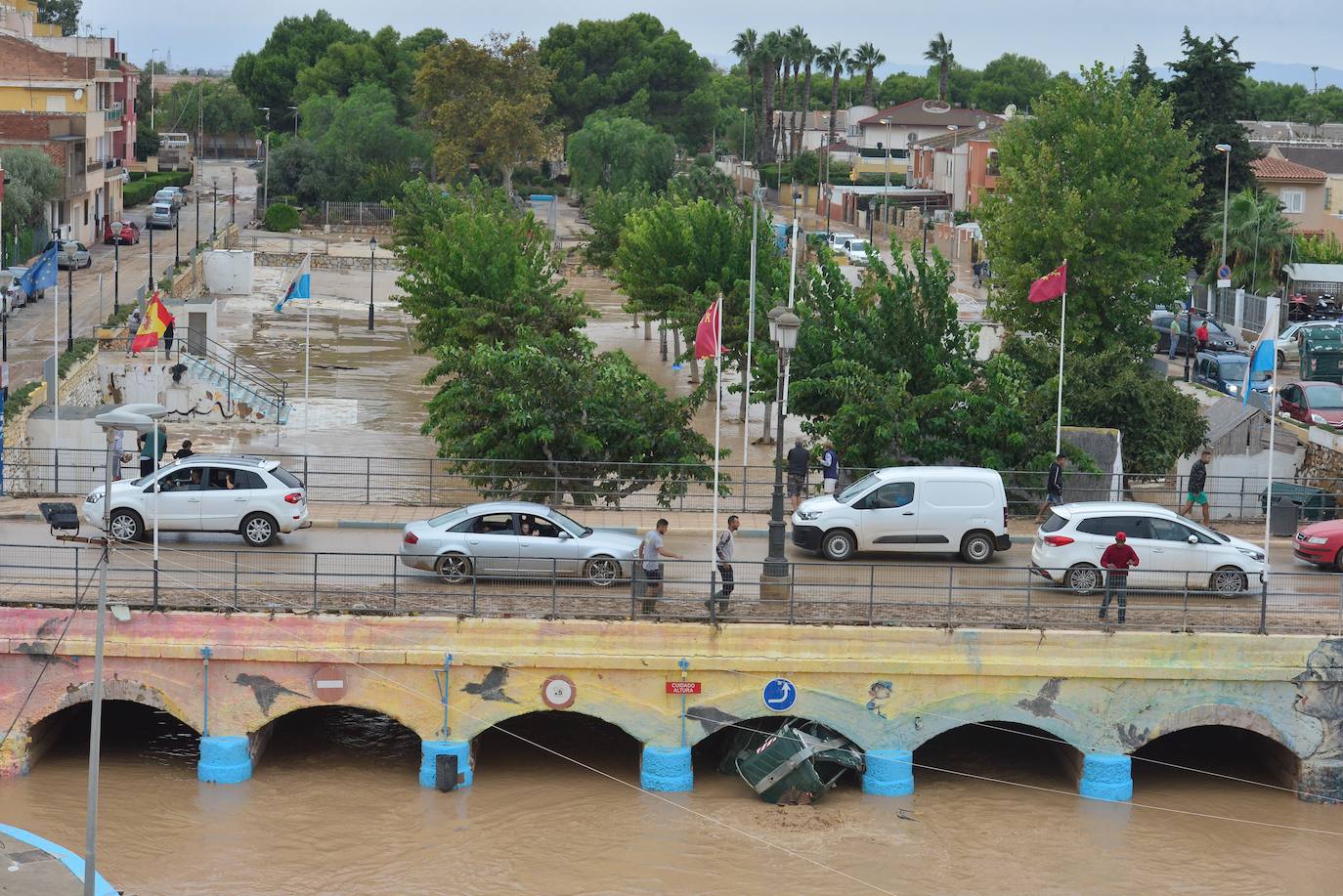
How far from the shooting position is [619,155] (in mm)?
114188

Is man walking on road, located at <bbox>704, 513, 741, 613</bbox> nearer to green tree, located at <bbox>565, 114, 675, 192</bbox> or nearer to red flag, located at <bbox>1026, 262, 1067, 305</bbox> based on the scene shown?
red flag, located at <bbox>1026, 262, 1067, 305</bbox>

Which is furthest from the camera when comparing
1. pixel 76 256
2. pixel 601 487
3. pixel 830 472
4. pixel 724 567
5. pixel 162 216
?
pixel 162 216

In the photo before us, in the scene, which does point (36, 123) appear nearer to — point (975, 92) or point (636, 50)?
point (636, 50)

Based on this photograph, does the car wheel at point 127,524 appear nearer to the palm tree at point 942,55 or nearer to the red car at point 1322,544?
the red car at point 1322,544

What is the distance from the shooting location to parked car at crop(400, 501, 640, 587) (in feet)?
85.5

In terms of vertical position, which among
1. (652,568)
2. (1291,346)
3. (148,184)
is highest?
(148,184)

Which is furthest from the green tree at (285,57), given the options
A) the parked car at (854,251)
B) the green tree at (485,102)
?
the parked car at (854,251)

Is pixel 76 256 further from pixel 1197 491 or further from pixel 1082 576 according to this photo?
pixel 1082 576

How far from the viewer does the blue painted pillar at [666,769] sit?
24.3 metres

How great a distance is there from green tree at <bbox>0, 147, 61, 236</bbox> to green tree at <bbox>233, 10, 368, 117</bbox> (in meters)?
67.9

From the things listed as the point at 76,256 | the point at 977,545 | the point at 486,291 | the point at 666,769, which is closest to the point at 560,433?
the point at 977,545

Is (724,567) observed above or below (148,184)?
below

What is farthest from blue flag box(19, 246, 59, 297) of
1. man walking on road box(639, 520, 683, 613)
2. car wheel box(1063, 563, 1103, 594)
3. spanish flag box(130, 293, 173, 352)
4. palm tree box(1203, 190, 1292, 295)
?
palm tree box(1203, 190, 1292, 295)

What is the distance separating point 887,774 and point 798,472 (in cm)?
906
